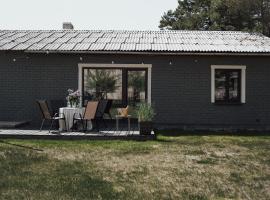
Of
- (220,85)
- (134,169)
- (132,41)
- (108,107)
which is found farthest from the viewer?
(132,41)

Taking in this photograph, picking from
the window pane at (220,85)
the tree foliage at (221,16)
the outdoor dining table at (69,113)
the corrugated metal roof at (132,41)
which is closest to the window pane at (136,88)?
the corrugated metal roof at (132,41)

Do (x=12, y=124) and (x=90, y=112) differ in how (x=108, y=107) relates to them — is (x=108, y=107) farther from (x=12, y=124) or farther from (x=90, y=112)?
(x=12, y=124)

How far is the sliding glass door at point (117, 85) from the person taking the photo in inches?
643

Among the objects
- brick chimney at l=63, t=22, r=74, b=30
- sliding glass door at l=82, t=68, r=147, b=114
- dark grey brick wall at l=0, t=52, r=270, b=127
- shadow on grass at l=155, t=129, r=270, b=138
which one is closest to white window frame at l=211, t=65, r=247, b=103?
dark grey brick wall at l=0, t=52, r=270, b=127

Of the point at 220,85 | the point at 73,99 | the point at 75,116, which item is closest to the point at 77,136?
the point at 75,116

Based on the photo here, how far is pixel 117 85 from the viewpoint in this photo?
1641 cm

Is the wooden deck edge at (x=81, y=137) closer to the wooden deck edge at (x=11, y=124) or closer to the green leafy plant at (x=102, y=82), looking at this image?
the wooden deck edge at (x=11, y=124)

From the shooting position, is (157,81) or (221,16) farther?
(221,16)

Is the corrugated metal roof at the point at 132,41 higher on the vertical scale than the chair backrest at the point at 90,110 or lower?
higher

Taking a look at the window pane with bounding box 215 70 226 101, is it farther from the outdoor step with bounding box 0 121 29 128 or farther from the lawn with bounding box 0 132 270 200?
the outdoor step with bounding box 0 121 29 128

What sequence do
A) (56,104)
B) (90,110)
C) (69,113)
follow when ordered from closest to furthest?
(90,110) < (69,113) < (56,104)

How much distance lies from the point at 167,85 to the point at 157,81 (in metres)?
0.37

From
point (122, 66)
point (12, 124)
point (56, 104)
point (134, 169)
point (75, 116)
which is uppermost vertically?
point (122, 66)

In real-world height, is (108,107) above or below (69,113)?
above
